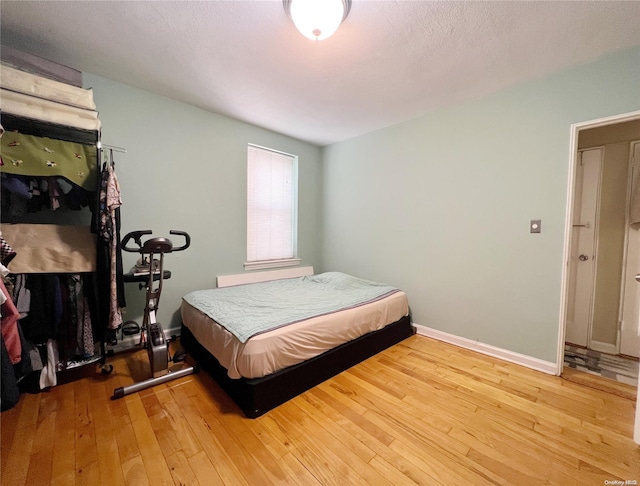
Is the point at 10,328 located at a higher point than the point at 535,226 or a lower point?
lower

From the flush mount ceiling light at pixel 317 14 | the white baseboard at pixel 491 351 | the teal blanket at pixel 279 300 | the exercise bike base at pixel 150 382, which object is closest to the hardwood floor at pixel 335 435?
the exercise bike base at pixel 150 382

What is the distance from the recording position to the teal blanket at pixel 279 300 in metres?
1.82

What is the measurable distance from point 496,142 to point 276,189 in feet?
8.53

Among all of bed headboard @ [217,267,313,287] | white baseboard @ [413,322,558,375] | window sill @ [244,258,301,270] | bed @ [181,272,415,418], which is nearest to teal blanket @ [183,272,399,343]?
bed @ [181,272,415,418]

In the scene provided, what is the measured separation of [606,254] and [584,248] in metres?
0.17

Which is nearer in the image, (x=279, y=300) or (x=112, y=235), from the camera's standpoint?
(x=112, y=235)

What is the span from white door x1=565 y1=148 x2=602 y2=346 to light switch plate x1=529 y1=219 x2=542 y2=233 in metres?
0.90

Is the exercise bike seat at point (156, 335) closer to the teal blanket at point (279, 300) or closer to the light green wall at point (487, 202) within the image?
the teal blanket at point (279, 300)

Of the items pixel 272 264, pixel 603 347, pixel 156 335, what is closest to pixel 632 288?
pixel 603 347

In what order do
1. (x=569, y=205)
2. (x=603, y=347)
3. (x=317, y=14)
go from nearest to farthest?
(x=317, y=14)
(x=569, y=205)
(x=603, y=347)

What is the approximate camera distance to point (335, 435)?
4.65ft

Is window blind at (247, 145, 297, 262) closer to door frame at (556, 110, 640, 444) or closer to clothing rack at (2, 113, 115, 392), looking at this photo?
clothing rack at (2, 113, 115, 392)

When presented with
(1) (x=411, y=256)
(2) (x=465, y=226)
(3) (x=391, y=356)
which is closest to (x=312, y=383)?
(3) (x=391, y=356)

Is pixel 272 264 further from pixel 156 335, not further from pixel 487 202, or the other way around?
pixel 487 202
